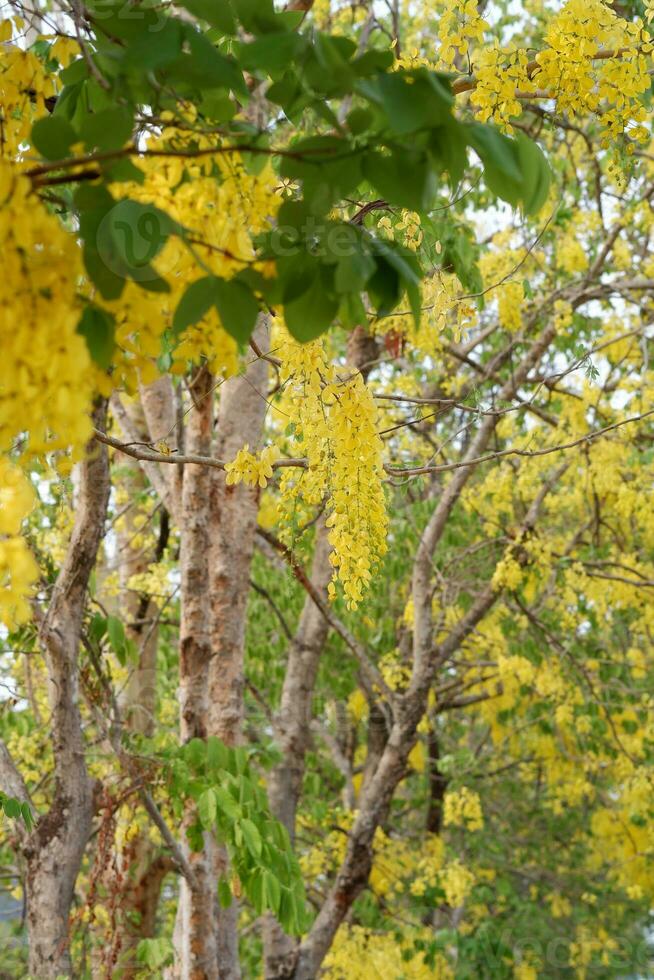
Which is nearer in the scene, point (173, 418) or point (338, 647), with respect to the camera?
point (173, 418)

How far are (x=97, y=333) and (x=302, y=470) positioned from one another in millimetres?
1398

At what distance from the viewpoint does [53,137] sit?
3.44ft

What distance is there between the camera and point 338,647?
721 centimetres

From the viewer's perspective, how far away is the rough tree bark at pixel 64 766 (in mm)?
2758

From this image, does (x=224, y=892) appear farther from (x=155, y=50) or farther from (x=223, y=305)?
(x=155, y=50)

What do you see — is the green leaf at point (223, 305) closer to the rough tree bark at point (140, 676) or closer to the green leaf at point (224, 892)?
the green leaf at point (224, 892)

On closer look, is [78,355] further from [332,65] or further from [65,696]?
[65,696]

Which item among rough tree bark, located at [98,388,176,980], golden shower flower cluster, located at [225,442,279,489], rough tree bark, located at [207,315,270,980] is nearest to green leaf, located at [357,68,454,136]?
golden shower flower cluster, located at [225,442,279,489]

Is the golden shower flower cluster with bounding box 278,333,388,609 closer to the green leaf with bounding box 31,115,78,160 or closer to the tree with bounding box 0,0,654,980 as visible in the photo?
the tree with bounding box 0,0,654,980

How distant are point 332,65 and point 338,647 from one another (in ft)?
21.1

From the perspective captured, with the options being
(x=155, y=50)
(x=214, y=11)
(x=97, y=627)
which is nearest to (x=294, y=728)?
(x=97, y=627)

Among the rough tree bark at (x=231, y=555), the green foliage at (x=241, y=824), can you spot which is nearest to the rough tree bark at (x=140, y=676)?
the rough tree bark at (x=231, y=555)

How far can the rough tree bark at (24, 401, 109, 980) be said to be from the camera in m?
2.76

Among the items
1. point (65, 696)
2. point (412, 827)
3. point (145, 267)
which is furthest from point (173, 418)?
point (412, 827)
